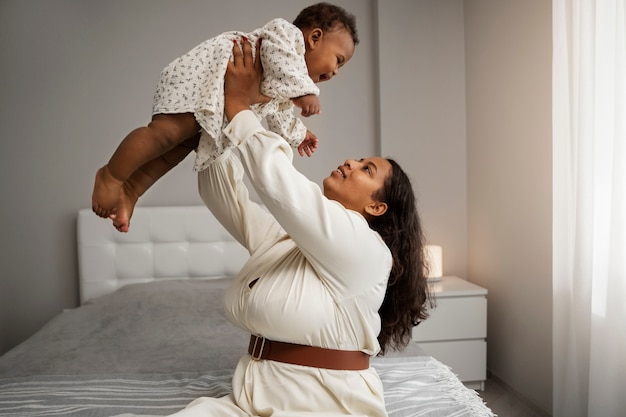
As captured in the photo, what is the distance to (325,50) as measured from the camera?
1626 mm

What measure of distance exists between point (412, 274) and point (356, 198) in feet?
0.91

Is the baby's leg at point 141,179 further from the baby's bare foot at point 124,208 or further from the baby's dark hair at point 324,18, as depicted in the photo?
the baby's dark hair at point 324,18

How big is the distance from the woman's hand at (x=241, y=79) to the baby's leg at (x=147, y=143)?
0.31ft

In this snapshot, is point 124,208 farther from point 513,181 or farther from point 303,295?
point 513,181

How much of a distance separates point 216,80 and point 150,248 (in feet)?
7.53

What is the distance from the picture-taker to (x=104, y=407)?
1.81 metres

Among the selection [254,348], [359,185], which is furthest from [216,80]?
[254,348]

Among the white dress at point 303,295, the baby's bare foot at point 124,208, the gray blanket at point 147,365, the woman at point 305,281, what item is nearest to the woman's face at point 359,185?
the woman at point 305,281

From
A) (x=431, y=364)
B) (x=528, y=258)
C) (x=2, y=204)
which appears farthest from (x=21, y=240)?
(x=528, y=258)

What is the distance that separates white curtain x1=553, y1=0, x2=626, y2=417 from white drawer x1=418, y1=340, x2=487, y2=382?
0.73 m

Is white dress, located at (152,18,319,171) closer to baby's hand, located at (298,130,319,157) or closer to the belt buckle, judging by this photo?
baby's hand, located at (298,130,319,157)

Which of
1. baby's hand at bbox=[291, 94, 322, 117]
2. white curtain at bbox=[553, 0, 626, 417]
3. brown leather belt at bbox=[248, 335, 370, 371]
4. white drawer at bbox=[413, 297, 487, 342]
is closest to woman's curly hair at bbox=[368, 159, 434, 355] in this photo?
brown leather belt at bbox=[248, 335, 370, 371]

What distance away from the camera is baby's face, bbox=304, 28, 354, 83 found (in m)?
1.63

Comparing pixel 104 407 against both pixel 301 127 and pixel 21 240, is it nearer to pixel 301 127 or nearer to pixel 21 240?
pixel 301 127
